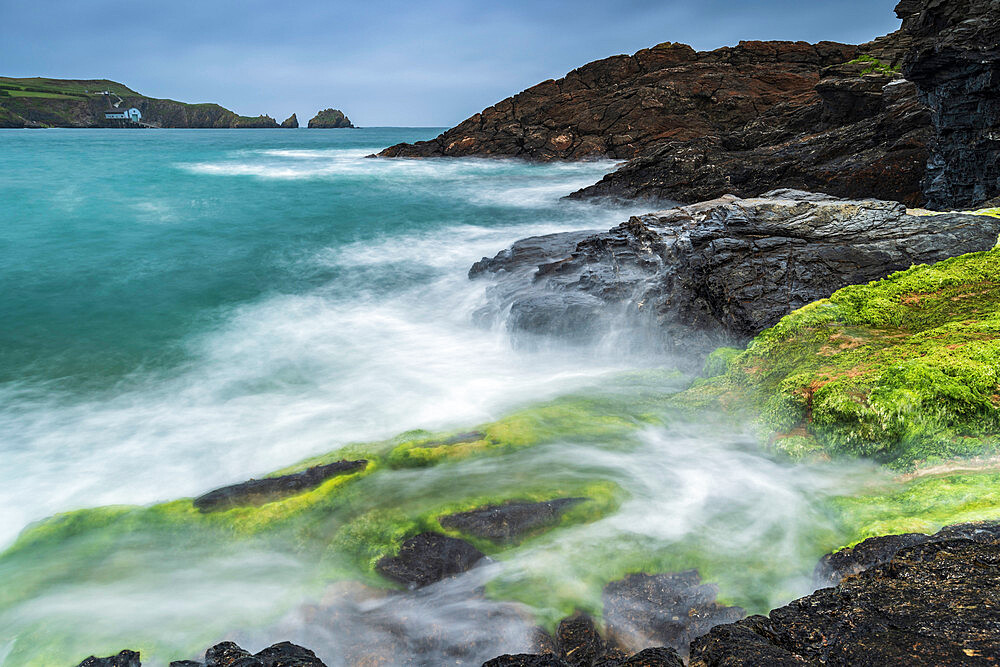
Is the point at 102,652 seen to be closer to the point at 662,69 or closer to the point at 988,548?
the point at 988,548

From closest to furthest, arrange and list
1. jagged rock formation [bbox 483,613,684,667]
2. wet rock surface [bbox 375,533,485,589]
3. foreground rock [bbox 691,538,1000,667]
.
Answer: foreground rock [bbox 691,538,1000,667]
jagged rock formation [bbox 483,613,684,667]
wet rock surface [bbox 375,533,485,589]

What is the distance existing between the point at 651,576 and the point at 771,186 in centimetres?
1584

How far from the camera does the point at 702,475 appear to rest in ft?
15.2

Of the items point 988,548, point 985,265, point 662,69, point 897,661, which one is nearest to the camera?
point 897,661

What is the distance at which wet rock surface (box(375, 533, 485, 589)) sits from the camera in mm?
3793

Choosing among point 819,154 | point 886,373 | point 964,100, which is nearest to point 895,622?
point 886,373

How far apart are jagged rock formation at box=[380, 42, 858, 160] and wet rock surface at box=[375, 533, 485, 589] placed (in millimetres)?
33680

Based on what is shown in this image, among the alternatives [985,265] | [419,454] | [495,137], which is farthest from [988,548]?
[495,137]

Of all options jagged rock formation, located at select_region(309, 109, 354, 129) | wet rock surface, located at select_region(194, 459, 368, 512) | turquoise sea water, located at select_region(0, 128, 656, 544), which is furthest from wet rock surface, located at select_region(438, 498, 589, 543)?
jagged rock formation, located at select_region(309, 109, 354, 129)

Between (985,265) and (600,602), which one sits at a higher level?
(985,265)

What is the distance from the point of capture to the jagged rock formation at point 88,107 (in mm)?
130625

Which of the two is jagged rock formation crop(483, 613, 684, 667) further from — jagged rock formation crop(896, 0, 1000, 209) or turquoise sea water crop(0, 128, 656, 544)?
jagged rock formation crop(896, 0, 1000, 209)

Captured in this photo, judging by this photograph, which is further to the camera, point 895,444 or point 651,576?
point 895,444

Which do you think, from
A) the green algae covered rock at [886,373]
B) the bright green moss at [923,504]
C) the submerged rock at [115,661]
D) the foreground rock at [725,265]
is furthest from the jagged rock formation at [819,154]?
the submerged rock at [115,661]
